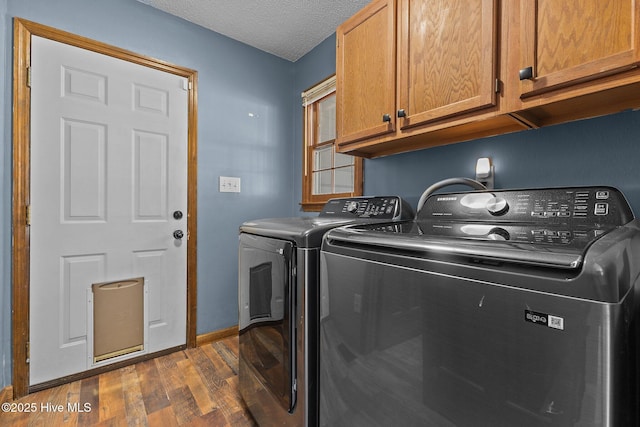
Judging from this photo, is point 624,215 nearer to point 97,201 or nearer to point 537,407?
point 537,407

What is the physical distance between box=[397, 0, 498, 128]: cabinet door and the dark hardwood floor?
1745 mm

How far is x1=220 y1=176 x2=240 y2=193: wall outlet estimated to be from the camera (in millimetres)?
2391

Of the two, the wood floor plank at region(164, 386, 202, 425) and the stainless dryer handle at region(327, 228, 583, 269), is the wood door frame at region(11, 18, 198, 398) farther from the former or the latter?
the stainless dryer handle at region(327, 228, 583, 269)

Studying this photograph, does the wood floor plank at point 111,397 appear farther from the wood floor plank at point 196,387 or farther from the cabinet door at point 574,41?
the cabinet door at point 574,41

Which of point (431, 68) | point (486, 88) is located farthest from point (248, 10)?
point (486, 88)

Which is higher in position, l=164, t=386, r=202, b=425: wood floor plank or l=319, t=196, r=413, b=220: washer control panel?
l=319, t=196, r=413, b=220: washer control panel

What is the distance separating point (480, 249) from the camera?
0.62m

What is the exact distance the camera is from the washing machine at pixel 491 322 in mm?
496

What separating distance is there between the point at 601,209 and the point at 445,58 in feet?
2.53

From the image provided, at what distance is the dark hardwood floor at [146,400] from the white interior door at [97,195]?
6.3 inches

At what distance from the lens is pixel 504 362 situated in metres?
0.58

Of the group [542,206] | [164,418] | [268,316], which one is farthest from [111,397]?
[542,206]

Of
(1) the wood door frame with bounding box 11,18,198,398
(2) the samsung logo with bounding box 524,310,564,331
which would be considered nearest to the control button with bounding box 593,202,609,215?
(2) the samsung logo with bounding box 524,310,564,331

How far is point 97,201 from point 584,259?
232 cm
